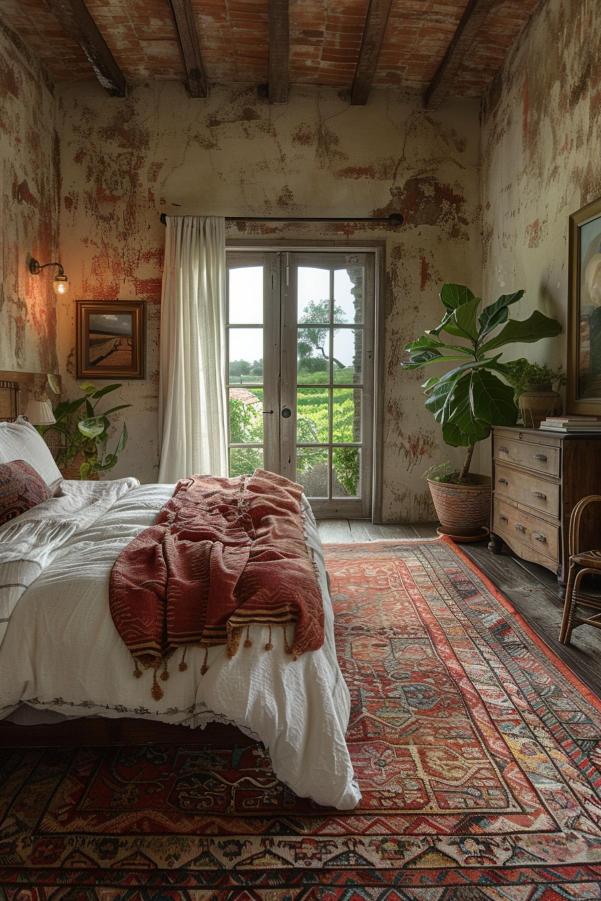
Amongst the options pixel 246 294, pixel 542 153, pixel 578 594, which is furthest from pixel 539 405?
pixel 246 294

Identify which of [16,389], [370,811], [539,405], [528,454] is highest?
[16,389]

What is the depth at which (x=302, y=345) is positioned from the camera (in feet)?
17.4

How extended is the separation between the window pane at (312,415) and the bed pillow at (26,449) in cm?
236

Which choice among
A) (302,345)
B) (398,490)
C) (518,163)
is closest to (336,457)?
(398,490)

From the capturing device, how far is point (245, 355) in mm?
5344

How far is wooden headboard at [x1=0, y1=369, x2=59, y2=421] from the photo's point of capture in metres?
4.19

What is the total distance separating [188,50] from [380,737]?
178 inches

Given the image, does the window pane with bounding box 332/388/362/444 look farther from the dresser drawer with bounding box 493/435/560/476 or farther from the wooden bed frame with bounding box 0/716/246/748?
the wooden bed frame with bounding box 0/716/246/748

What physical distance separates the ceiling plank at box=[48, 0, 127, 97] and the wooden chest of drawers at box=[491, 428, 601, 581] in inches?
145

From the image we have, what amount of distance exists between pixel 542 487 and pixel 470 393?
92 centimetres

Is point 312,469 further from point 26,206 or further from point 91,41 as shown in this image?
point 91,41

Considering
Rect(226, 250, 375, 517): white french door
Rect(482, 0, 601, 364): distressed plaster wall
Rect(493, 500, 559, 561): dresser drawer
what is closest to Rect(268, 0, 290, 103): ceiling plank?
Rect(226, 250, 375, 517): white french door

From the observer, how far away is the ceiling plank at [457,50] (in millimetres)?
3906

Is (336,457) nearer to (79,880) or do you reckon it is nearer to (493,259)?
(493,259)
